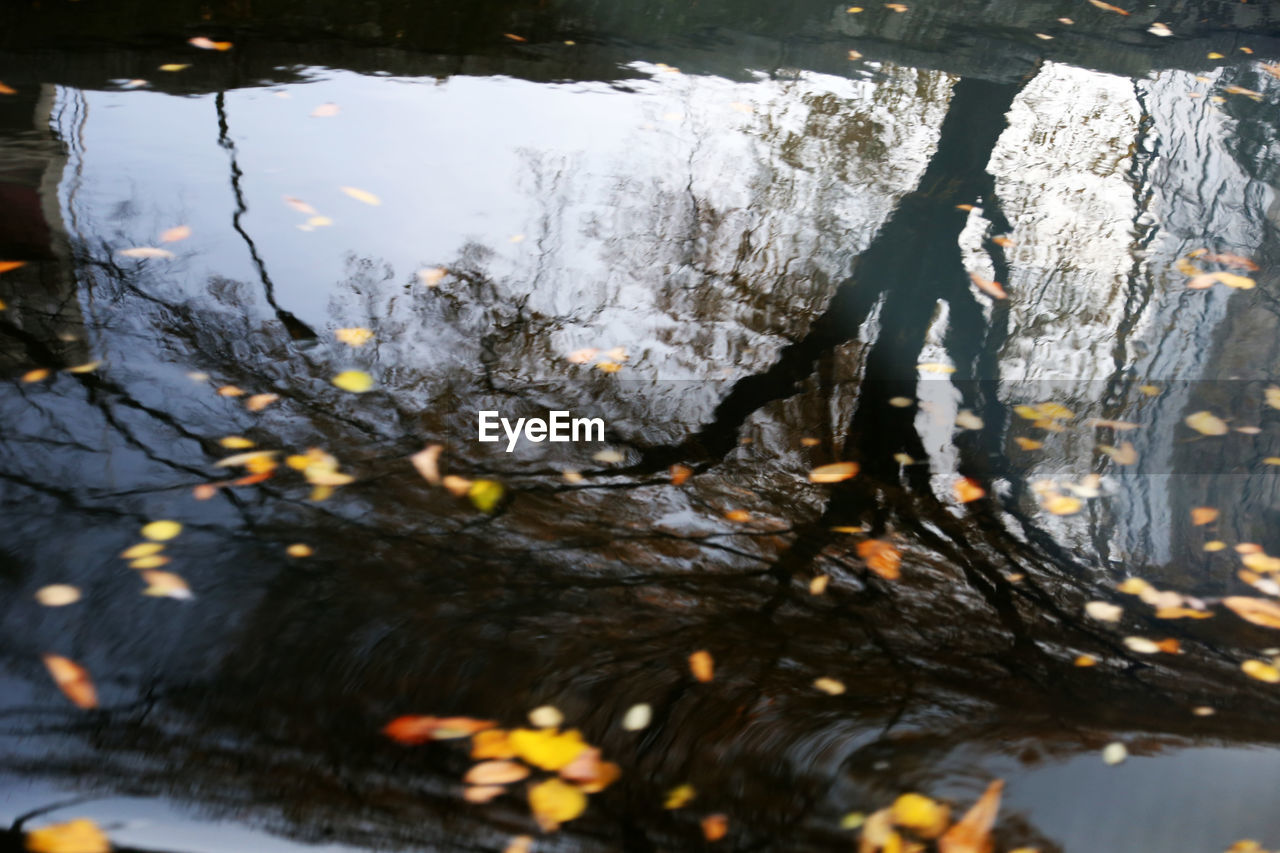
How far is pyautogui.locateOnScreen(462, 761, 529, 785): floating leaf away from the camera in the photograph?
4.58 feet

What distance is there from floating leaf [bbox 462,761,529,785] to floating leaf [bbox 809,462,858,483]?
3.14ft

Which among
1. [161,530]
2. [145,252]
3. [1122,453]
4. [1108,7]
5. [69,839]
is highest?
[1108,7]

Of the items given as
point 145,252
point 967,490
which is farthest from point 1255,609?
point 145,252

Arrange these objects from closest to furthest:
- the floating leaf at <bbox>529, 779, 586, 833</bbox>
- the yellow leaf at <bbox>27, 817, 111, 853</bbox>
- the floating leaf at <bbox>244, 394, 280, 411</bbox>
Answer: the yellow leaf at <bbox>27, 817, 111, 853</bbox>
the floating leaf at <bbox>529, 779, 586, 833</bbox>
the floating leaf at <bbox>244, 394, 280, 411</bbox>

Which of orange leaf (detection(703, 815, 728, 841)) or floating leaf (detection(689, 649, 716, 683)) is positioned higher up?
floating leaf (detection(689, 649, 716, 683))

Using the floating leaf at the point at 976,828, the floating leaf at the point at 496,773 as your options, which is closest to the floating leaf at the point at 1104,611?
the floating leaf at the point at 976,828

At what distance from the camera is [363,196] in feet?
9.03

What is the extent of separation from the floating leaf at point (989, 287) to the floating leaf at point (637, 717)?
1795mm

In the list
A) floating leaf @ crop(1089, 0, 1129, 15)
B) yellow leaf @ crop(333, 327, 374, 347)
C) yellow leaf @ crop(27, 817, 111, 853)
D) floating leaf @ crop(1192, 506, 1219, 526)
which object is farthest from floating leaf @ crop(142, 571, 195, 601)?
floating leaf @ crop(1089, 0, 1129, 15)

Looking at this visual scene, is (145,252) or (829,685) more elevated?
(145,252)

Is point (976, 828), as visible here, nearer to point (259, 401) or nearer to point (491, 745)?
point (491, 745)

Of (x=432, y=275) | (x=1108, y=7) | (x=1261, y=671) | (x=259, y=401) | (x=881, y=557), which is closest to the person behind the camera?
(x=1261, y=671)

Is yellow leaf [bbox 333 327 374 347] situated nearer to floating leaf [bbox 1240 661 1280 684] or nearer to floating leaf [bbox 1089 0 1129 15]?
floating leaf [bbox 1240 661 1280 684]

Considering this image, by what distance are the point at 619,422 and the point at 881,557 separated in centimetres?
68
